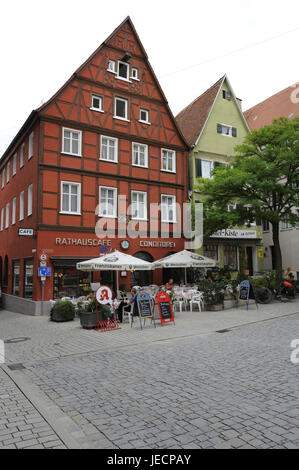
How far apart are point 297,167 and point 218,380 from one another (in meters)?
16.9

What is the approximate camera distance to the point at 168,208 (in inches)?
939

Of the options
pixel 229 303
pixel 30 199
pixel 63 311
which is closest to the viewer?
pixel 63 311

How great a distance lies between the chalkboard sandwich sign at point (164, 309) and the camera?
1311 cm

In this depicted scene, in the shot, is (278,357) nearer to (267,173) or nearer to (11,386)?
(11,386)

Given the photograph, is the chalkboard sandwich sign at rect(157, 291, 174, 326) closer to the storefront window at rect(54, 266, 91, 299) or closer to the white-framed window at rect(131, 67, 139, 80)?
the storefront window at rect(54, 266, 91, 299)

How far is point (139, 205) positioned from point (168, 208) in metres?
2.23

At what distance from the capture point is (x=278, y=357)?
7.75 m

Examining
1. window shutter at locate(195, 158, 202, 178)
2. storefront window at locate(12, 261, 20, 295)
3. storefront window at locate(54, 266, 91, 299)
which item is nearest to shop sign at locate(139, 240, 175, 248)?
storefront window at locate(54, 266, 91, 299)

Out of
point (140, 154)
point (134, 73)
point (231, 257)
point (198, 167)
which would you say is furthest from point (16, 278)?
point (134, 73)

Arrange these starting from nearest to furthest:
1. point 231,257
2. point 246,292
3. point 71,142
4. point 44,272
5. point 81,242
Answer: point 246,292 < point 44,272 < point 81,242 < point 71,142 < point 231,257

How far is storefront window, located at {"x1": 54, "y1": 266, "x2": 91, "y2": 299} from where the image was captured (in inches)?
744

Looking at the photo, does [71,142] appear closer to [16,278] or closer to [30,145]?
[30,145]
